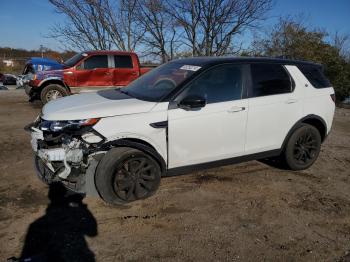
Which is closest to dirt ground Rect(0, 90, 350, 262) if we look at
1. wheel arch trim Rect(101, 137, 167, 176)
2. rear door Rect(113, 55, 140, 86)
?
wheel arch trim Rect(101, 137, 167, 176)

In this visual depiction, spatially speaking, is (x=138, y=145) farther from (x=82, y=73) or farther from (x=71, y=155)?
(x=82, y=73)

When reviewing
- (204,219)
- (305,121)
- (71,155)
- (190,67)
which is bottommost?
(204,219)

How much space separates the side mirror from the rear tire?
7494mm

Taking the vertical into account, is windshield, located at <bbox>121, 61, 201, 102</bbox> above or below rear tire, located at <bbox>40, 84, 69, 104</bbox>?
above

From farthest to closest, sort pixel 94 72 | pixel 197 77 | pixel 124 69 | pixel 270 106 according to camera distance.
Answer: pixel 124 69 < pixel 94 72 < pixel 270 106 < pixel 197 77

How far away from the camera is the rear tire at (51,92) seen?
34.2 ft

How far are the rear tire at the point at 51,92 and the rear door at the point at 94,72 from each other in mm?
523

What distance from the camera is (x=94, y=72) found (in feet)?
35.8

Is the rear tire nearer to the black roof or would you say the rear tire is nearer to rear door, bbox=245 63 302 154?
the black roof

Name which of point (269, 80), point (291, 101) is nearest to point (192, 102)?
point (269, 80)

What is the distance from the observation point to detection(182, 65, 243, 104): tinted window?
4251 mm

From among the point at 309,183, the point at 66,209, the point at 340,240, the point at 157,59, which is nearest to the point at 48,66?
the point at 157,59

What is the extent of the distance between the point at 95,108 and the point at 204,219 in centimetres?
174

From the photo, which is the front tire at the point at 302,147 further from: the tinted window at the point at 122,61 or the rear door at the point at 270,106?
the tinted window at the point at 122,61
